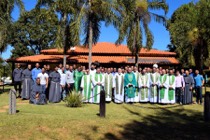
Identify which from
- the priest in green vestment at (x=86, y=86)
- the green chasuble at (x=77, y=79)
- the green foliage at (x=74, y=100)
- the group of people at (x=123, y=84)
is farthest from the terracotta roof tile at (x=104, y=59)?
the green foliage at (x=74, y=100)

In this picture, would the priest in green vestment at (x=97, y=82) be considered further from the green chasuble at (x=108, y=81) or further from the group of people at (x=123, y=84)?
the green chasuble at (x=108, y=81)

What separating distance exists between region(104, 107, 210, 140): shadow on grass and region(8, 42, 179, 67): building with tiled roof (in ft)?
64.0

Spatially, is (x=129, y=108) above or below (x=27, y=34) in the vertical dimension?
below

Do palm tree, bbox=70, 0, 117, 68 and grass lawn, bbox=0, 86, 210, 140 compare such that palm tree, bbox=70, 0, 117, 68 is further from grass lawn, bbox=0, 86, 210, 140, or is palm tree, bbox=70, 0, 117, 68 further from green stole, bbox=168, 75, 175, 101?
grass lawn, bbox=0, 86, 210, 140

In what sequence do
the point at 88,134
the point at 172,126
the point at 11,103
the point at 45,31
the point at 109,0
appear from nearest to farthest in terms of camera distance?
1. the point at 88,134
2. the point at 172,126
3. the point at 11,103
4. the point at 109,0
5. the point at 45,31

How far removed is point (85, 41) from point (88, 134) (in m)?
12.4

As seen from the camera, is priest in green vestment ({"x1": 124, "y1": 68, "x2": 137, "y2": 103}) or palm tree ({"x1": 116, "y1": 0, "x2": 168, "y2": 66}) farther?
palm tree ({"x1": 116, "y1": 0, "x2": 168, "y2": 66})

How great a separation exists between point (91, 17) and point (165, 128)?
11900 mm

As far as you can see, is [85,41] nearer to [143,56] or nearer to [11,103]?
[11,103]

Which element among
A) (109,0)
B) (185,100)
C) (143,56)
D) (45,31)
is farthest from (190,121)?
(45,31)

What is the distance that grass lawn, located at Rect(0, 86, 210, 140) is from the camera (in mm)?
9773

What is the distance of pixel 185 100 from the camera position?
1673 centimetres

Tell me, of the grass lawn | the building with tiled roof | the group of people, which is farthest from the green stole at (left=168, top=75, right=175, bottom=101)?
the building with tiled roof

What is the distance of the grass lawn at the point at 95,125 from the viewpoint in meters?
9.77
